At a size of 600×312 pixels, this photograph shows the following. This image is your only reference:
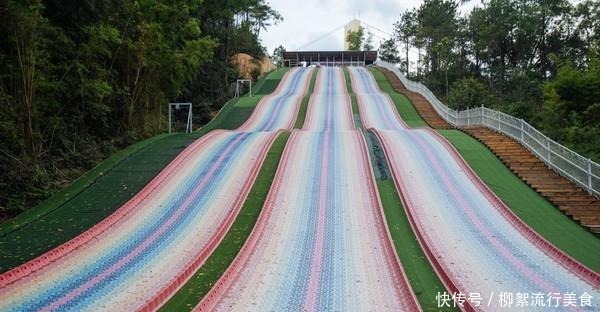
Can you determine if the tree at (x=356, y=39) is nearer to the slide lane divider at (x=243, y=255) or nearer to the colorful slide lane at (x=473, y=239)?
the colorful slide lane at (x=473, y=239)

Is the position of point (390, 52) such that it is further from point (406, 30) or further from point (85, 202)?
point (85, 202)

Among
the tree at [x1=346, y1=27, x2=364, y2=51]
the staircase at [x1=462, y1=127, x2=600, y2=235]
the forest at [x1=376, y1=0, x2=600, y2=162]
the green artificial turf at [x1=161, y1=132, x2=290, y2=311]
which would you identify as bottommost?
the green artificial turf at [x1=161, y1=132, x2=290, y2=311]

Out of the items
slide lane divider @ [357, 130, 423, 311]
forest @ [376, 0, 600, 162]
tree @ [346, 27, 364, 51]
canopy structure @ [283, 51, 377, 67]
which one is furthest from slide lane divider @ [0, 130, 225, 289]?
tree @ [346, 27, 364, 51]

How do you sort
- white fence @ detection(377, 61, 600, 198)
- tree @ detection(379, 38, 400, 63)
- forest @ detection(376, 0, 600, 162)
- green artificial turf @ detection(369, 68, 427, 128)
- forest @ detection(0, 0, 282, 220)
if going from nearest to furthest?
white fence @ detection(377, 61, 600, 198)
forest @ detection(0, 0, 282, 220)
green artificial turf @ detection(369, 68, 427, 128)
forest @ detection(376, 0, 600, 162)
tree @ detection(379, 38, 400, 63)

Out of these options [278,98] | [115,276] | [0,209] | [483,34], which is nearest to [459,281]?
[115,276]

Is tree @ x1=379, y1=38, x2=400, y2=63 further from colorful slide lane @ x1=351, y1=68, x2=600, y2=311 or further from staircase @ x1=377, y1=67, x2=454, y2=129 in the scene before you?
colorful slide lane @ x1=351, y1=68, x2=600, y2=311

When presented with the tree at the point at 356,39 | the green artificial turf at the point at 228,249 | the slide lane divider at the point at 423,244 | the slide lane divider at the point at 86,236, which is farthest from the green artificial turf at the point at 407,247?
the tree at the point at 356,39

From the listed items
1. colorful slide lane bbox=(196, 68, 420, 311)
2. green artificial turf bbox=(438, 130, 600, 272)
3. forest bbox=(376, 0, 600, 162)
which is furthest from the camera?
forest bbox=(376, 0, 600, 162)

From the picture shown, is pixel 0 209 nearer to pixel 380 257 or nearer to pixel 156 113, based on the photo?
pixel 380 257
